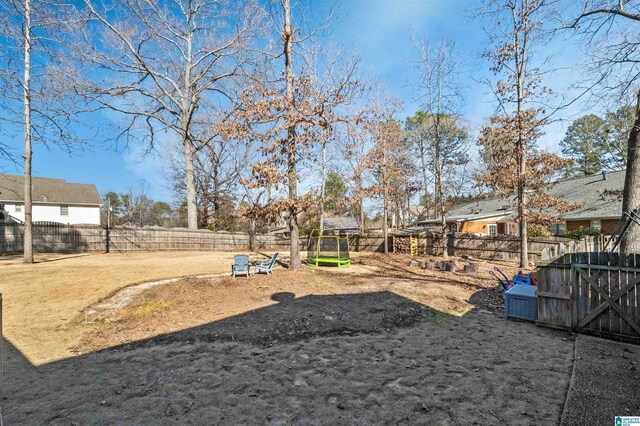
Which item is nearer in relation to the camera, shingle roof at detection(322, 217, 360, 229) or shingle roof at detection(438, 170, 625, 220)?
shingle roof at detection(438, 170, 625, 220)

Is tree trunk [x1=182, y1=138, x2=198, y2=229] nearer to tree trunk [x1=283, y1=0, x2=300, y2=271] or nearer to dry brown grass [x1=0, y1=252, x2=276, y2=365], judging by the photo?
dry brown grass [x1=0, y1=252, x2=276, y2=365]

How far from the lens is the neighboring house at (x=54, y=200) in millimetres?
30531

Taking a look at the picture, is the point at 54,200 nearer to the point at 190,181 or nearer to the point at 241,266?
the point at 190,181

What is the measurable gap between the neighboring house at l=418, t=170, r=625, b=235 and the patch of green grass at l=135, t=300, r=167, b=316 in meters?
14.0

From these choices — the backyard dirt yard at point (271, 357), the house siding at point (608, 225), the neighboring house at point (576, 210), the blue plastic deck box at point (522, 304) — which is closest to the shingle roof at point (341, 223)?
the neighboring house at point (576, 210)

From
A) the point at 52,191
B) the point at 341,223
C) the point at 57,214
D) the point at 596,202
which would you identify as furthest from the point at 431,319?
the point at 52,191

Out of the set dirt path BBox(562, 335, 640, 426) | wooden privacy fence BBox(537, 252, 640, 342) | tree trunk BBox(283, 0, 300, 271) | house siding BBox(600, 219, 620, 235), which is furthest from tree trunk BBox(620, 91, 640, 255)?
house siding BBox(600, 219, 620, 235)

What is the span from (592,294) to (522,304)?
119 cm

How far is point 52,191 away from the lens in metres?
33.7

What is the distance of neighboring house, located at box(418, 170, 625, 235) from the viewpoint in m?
18.5

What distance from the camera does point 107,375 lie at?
12.3ft

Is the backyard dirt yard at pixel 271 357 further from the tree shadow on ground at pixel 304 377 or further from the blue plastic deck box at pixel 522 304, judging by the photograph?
the blue plastic deck box at pixel 522 304

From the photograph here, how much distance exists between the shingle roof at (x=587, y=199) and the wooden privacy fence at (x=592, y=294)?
34.7 ft

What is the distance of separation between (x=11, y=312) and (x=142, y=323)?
9.50 ft
